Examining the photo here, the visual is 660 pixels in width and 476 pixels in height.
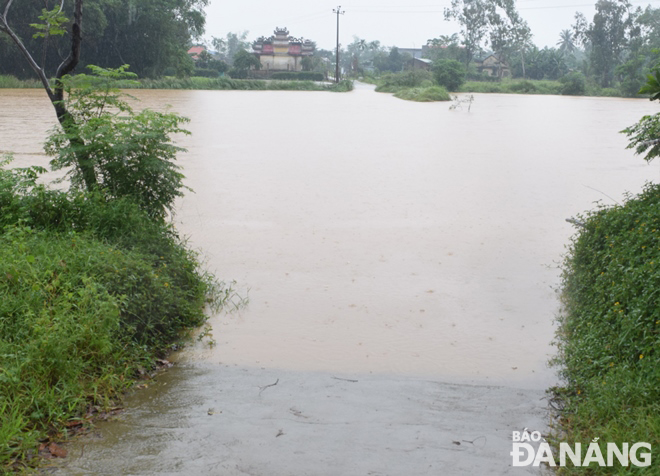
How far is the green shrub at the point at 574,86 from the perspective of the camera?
159 ft

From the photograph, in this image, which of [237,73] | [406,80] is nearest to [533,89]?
[406,80]

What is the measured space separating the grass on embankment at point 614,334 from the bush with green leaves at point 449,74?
136 ft

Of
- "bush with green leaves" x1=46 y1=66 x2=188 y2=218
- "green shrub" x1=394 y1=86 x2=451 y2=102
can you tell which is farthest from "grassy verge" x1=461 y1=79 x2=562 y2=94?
"bush with green leaves" x1=46 y1=66 x2=188 y2=218

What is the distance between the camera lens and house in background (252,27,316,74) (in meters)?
63.8

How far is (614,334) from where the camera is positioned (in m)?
3.87

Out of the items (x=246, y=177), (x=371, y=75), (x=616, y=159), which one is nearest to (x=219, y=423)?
(x=246, y=177)

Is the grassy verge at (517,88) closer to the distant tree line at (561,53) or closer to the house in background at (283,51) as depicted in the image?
the distant tree line at (561,53)

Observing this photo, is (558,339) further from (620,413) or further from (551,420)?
(620,413)

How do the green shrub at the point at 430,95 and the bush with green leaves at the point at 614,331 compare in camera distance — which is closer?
the bush with green leaves at the point at 614,331

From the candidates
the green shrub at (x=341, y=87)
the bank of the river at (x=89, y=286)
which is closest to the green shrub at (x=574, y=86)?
the green shrub at (x=341, y=87)

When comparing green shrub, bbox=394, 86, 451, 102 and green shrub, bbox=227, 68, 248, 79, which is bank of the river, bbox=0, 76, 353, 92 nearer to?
green shrub, bbox=227, 68, 248, 79

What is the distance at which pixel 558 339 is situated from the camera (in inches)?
198

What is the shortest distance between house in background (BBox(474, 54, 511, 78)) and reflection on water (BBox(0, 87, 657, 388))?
48.4 metres

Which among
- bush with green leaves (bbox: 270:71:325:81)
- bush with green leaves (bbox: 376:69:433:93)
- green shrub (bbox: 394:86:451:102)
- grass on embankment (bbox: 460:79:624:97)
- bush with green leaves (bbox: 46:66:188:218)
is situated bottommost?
bush with green leaves (bbox: 46:66:188:218)
